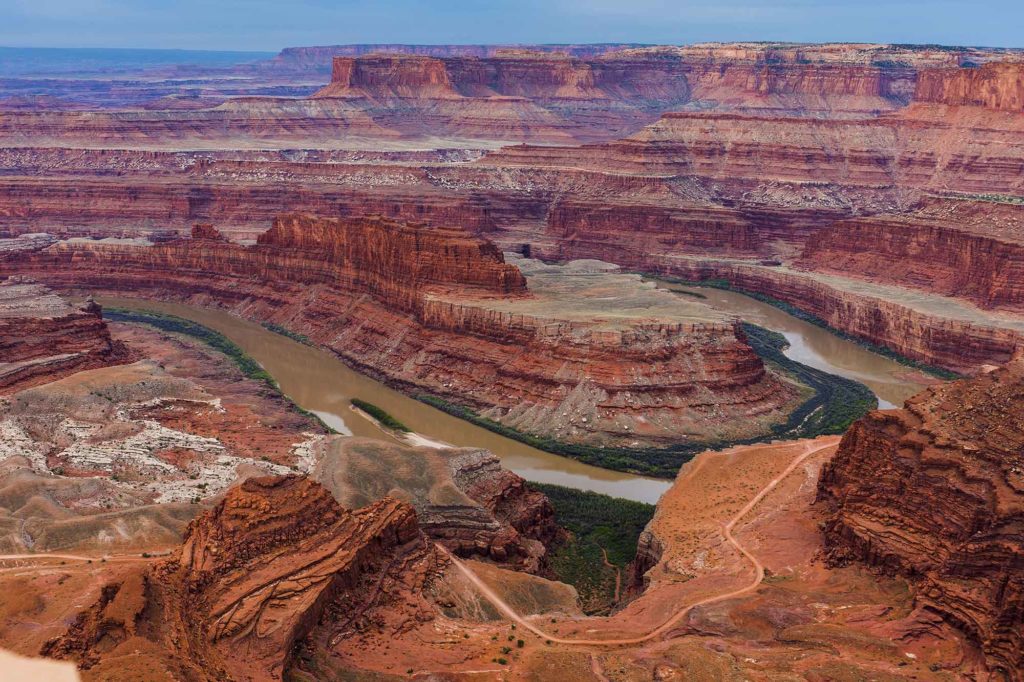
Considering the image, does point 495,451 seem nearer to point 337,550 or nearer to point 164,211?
point 337,550

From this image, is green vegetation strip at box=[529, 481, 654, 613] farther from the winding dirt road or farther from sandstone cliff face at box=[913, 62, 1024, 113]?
sandstone cliff face at box=[913, 62, 1024, 113]

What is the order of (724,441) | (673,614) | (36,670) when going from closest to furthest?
1. (36,670)
2. (673,614)
3. (724,441)

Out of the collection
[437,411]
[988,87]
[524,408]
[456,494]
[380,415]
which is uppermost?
[988,87]

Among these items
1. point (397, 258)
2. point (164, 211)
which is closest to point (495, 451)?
point (397, 258)

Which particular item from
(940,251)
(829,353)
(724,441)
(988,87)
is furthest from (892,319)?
(988,87)

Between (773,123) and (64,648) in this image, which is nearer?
(64,648)

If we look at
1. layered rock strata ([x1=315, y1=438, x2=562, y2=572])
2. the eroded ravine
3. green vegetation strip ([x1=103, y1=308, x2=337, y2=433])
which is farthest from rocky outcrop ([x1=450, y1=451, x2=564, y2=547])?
green vegetation strip ([x1=103, y1=308, x2=337, y2=433])

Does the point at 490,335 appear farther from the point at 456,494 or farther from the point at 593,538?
the point at 456,494
